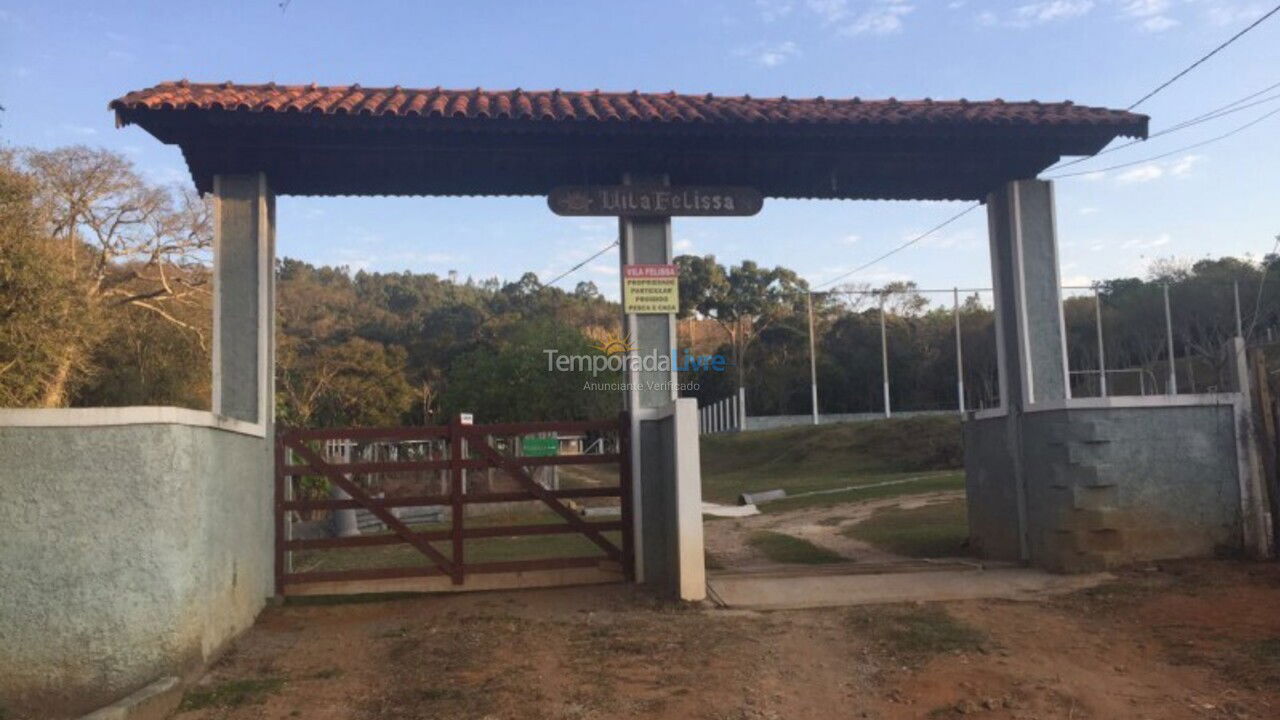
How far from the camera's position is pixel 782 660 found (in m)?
6.48

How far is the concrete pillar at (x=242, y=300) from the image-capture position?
29.3ft

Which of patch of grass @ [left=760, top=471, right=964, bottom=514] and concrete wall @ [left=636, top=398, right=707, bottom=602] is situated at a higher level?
concrete wall @ [left=636, top=398, right=707, bottom=602]

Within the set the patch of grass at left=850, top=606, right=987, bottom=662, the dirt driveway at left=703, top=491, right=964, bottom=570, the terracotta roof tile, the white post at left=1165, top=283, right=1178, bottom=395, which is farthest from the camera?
the white post at left=1165, top=283, right=1178, bottom=395

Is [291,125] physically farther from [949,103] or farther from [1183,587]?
[1183,587]

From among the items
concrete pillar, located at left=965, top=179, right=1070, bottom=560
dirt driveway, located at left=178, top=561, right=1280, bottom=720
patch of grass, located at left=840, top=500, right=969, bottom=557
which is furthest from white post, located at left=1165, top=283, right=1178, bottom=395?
dirt driveway, located at left=178, top=561, right=1280, bottom=720

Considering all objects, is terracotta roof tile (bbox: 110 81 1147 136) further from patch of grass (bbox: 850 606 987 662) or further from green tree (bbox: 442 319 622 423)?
green tree (bbox: 442 319 622 423)

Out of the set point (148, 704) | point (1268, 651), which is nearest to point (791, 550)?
point (1268, 651)

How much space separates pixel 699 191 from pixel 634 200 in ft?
2.23

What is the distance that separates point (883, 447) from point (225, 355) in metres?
33.2

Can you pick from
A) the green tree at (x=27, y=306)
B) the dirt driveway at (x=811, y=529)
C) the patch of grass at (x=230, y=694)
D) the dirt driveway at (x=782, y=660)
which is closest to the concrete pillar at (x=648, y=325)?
the dirt driveway at (x=782, y=660)

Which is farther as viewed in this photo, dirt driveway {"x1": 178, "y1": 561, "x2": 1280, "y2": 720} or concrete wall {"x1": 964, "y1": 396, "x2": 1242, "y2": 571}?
concrete wall {"x1": 964, "y1": 396, "x2": 1242, "y2": 571}

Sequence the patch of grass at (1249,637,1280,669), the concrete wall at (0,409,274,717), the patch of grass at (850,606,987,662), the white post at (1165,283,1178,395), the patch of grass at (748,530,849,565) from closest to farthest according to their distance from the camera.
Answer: the concrete wall at (0,409,274,717) < the patch of grass at (1249,637,1280,669) < the patch of grass at (850,606,987,662) < the patch of grass at (748,530,849,565) < the white post at (1165,283,1178,395)

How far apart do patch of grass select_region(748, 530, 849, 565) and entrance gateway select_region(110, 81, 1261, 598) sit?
1.81 metres

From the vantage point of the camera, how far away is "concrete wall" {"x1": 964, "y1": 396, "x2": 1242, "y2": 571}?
9.01 meters
